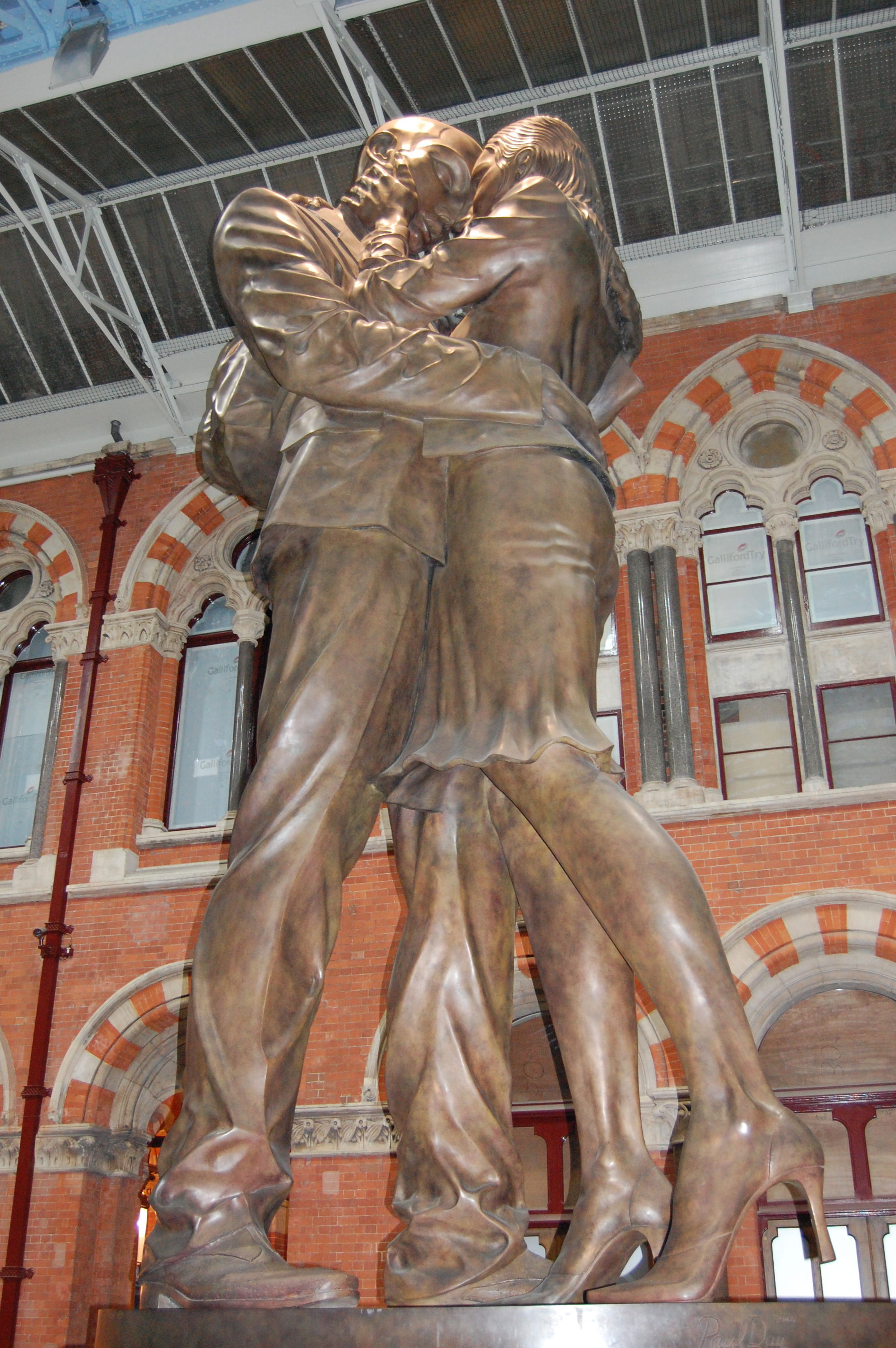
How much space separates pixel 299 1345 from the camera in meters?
1.33

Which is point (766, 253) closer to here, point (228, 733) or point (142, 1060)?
point (228, 733)

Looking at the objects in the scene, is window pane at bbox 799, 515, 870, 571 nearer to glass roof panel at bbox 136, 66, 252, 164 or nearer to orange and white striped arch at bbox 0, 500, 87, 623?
glass roof panel at bbox 136, 66, 252, 164

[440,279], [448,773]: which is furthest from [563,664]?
[440,279]

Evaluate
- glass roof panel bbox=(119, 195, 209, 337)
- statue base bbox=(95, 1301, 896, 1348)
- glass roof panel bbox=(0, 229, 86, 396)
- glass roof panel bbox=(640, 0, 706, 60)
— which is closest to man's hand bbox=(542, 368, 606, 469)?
statue base bbox=(95, 1301, 896, 1348)

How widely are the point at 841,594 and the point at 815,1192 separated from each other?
8231mm

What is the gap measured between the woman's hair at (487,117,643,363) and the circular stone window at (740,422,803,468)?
764 cm

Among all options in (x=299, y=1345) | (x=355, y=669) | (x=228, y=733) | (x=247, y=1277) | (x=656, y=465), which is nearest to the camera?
(x=299, y=1345)

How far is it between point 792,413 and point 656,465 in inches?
47.5

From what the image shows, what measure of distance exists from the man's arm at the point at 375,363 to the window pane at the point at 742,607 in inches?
298

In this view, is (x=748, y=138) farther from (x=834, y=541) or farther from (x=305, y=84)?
(x=305, y=84)

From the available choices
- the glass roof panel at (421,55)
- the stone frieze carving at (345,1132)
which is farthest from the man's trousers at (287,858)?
the glass roof panel at (421,55)

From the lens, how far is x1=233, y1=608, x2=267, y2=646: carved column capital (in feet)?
34.2

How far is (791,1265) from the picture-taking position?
7.76m

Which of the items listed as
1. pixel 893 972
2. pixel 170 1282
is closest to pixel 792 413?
pixel 893 972
